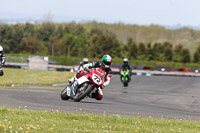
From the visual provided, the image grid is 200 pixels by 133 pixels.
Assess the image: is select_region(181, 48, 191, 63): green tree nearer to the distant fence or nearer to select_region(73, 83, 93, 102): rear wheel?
the distant fence

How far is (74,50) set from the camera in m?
103

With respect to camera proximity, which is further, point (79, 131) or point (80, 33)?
point (80, 33)

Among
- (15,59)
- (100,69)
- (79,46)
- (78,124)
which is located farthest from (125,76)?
(79,46)

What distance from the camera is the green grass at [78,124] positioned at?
8367 millimetres

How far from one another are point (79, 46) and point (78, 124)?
9547cm

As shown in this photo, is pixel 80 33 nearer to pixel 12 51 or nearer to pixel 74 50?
pixel 74 50

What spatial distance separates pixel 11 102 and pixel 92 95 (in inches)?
110

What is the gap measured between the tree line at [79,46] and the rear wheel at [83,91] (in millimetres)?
76490

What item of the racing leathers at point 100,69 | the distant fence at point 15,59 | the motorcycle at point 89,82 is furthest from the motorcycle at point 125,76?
the distant fence at point 15,59

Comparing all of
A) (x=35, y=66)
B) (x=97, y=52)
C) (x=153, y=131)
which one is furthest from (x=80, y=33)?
(x=153, y=131)

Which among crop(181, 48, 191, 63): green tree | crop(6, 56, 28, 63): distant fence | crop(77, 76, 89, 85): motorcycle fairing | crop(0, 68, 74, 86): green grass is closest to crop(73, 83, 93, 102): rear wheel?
crop(77, 76, 89, 85): motorcycle fairing

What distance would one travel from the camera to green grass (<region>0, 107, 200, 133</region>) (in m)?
8.37

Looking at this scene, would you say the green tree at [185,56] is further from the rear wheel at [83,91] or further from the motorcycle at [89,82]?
the motorcycle at [89,82]

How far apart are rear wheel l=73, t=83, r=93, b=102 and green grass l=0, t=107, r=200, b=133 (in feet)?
9.25
